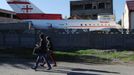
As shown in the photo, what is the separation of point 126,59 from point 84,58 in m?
2.63

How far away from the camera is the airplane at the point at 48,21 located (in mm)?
54438

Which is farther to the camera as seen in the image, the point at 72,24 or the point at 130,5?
the point at 72,24

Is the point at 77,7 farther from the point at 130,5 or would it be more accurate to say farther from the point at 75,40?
the point at 75,40

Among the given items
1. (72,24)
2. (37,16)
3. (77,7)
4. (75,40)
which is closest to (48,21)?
(37,16)

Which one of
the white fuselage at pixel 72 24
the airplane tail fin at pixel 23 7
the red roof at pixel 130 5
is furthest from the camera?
the airplane tail fin at pixel 23 7

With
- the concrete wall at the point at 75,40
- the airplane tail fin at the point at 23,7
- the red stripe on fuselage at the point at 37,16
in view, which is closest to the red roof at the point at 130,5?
the concrete wall at the point at 75,40

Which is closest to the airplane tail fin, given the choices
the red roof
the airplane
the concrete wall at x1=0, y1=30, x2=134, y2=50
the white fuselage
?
the airplane

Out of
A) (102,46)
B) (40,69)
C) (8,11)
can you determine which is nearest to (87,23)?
(8,11)

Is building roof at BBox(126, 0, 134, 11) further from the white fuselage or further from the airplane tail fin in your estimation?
the airplane tail fin

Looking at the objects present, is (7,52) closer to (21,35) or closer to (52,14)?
(21,35)

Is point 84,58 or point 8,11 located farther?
point 8,11

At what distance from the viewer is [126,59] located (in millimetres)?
26844

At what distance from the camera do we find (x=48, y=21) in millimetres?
55594

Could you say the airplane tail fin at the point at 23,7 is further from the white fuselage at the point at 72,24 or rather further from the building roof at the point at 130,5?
the building roof at the point at 130,5
